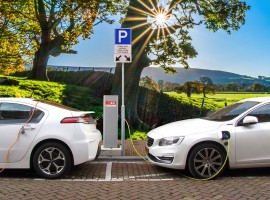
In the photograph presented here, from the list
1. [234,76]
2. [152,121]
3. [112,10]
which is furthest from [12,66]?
[234,76]

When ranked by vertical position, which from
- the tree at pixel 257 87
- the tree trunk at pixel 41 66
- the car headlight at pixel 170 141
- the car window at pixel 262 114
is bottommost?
the car headlight at pixel 170 141

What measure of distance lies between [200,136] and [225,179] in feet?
3.01

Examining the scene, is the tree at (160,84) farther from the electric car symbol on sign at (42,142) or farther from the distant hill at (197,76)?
the electric car symbol on sign at (42,142)

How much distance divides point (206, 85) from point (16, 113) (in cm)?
1534

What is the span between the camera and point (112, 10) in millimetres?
23188

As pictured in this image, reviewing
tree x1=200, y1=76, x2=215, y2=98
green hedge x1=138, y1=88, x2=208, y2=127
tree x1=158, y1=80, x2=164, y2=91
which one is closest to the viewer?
green hedge x1=138, y1=88, x2=208, y2=127

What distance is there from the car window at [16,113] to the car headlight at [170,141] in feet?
7.41

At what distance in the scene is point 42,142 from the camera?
280 inches

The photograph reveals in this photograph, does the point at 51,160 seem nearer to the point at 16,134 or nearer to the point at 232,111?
the point at 16,134

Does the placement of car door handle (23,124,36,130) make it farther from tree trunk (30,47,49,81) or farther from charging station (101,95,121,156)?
tree trunk (30,47,49,81)

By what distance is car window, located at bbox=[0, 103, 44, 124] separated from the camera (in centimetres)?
724

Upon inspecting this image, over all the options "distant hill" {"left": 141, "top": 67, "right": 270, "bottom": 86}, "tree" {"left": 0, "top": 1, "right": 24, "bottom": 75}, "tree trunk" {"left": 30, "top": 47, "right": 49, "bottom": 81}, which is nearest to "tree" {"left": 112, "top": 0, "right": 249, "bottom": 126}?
"distant hill" {"left": 141, "top": 67, "right": 270, "bottom": 86}

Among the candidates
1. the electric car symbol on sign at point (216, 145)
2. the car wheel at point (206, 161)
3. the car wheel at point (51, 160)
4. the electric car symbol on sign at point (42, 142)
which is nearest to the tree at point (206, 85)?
the electric car symbol on sign at point (216, 145)

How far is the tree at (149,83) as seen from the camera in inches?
808
